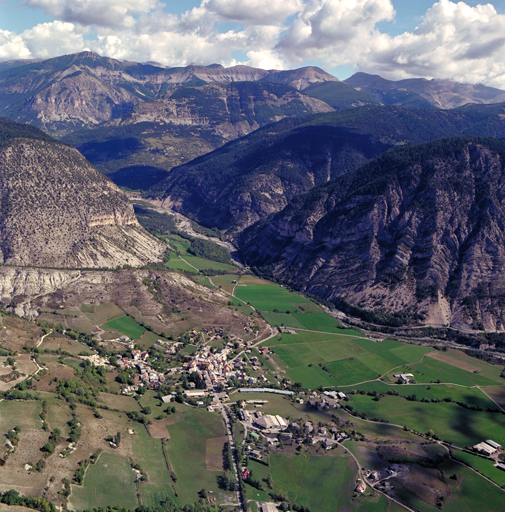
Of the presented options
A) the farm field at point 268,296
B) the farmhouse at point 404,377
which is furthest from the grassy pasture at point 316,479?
the farm field at point 268,296

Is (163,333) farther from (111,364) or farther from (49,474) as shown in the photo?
(49,474)

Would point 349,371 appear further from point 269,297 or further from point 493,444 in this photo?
point 269,297

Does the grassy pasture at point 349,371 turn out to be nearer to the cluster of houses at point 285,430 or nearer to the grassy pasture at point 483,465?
the cluster of houses at point 285,430

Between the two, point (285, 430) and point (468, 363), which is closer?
point (285, 430)

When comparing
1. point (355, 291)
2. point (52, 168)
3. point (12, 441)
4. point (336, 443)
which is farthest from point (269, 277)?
point (12, 441)

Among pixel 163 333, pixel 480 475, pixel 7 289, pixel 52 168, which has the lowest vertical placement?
pixel 480 475

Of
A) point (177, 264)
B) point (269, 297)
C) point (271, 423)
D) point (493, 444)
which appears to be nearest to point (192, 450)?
point (271, 423)

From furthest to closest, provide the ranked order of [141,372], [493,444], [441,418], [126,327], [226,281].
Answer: [226,281], [126,327], [141,372], [441,418], [493,444]
